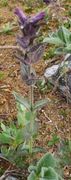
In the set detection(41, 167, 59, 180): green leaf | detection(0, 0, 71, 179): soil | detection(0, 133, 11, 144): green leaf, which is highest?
detection(0, 0, 71, 179): soil

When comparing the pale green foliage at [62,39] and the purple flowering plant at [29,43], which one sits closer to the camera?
the purple flowering plant at [29,43]

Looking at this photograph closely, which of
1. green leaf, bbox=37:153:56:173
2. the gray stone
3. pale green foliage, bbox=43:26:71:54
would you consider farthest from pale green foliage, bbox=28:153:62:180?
the gray stone

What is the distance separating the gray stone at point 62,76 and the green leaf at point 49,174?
842mm

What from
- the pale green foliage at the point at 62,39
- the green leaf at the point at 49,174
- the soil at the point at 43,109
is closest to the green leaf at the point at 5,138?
the soil at the point at 43,109

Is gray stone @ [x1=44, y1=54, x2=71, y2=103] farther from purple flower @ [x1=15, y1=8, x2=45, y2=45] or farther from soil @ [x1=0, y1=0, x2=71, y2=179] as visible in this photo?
purple flower @ [x1=15, y1=8, x2=45, y2=45]

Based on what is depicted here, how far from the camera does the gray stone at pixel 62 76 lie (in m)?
3.00

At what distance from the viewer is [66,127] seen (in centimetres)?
294

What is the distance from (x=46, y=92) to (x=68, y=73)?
A: 0.69 feet

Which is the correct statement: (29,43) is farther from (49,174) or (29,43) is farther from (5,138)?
(5,138)

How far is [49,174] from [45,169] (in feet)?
0.10

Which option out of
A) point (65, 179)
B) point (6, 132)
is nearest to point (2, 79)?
point (6, 132)

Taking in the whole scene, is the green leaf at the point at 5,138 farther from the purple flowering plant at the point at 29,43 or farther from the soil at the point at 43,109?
the purple flowering plant at the point at 29,43

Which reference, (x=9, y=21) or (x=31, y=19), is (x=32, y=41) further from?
(x=9, y=21)

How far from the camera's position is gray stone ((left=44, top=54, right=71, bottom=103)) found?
3005mm
